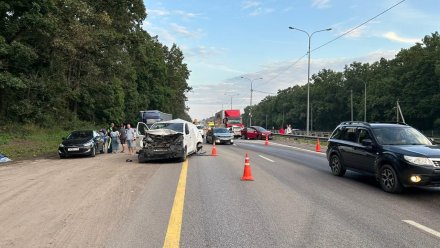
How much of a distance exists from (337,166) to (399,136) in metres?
2.47

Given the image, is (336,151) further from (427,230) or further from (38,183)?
(38,183)

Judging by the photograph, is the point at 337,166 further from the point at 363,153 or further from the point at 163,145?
the point at 163,145

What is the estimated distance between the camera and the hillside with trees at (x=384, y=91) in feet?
241

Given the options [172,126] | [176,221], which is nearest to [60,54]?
[172,126]

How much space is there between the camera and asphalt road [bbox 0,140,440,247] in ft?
20.2

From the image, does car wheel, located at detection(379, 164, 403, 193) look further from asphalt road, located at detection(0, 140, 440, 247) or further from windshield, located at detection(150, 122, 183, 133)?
windshield, located at detection(150, 122, 183, 133)

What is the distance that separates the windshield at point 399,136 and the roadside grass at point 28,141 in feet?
54.1

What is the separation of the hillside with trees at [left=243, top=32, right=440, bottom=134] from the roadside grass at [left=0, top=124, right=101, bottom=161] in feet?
188

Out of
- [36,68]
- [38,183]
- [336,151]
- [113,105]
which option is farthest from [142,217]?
[113,105]

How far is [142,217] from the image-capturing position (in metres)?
7.51

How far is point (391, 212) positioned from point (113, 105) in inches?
2059

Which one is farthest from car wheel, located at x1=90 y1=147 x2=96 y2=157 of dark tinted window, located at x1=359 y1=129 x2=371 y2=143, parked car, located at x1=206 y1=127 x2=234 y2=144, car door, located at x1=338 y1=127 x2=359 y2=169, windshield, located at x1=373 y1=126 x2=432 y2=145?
windshield, located at x1=373 y1=126 x2=432 y2=145

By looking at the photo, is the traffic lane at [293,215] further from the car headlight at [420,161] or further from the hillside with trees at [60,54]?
the hillside with trees at [60,54]

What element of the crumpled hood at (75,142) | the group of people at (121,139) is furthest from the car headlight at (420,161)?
the group of people at (121,139)
